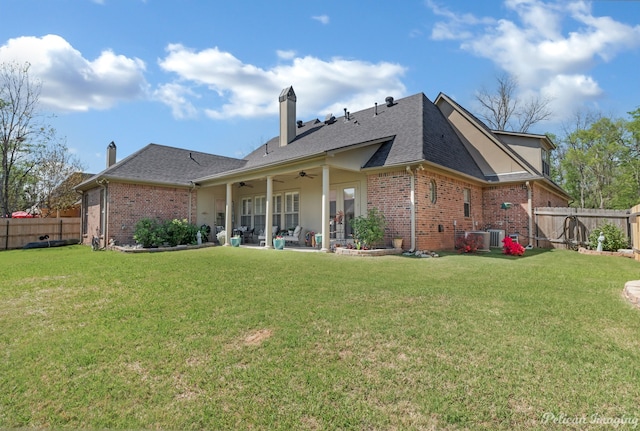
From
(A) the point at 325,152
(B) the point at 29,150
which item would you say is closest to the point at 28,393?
(A) the point at 325,152

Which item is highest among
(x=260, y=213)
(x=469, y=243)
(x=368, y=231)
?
(x=260, y=213)

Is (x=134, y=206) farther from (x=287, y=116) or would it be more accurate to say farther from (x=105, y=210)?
(x=287, y=116)

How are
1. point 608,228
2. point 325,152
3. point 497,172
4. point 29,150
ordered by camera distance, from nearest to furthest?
point 325,152 → point 608,228 → point 497,172 → point 29,150

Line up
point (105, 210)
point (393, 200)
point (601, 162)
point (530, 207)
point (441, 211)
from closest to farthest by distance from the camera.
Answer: point (393, 200), point (441, 211), point (530, 207), point (105, 210), point (601, 162)

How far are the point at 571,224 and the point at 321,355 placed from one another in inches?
525

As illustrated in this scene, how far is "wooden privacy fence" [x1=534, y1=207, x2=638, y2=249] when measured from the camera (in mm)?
11656

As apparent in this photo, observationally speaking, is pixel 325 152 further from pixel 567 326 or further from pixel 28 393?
pixel 28 393

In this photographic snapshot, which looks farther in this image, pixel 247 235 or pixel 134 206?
pixel 247 235

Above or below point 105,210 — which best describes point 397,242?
below

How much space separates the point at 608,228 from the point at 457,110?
293 inches

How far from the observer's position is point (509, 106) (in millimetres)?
28656

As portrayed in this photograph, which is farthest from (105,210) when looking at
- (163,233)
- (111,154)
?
(111,154)

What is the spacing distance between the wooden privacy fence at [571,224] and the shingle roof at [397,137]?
9.81 feet

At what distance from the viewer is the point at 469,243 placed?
11.0 meters
